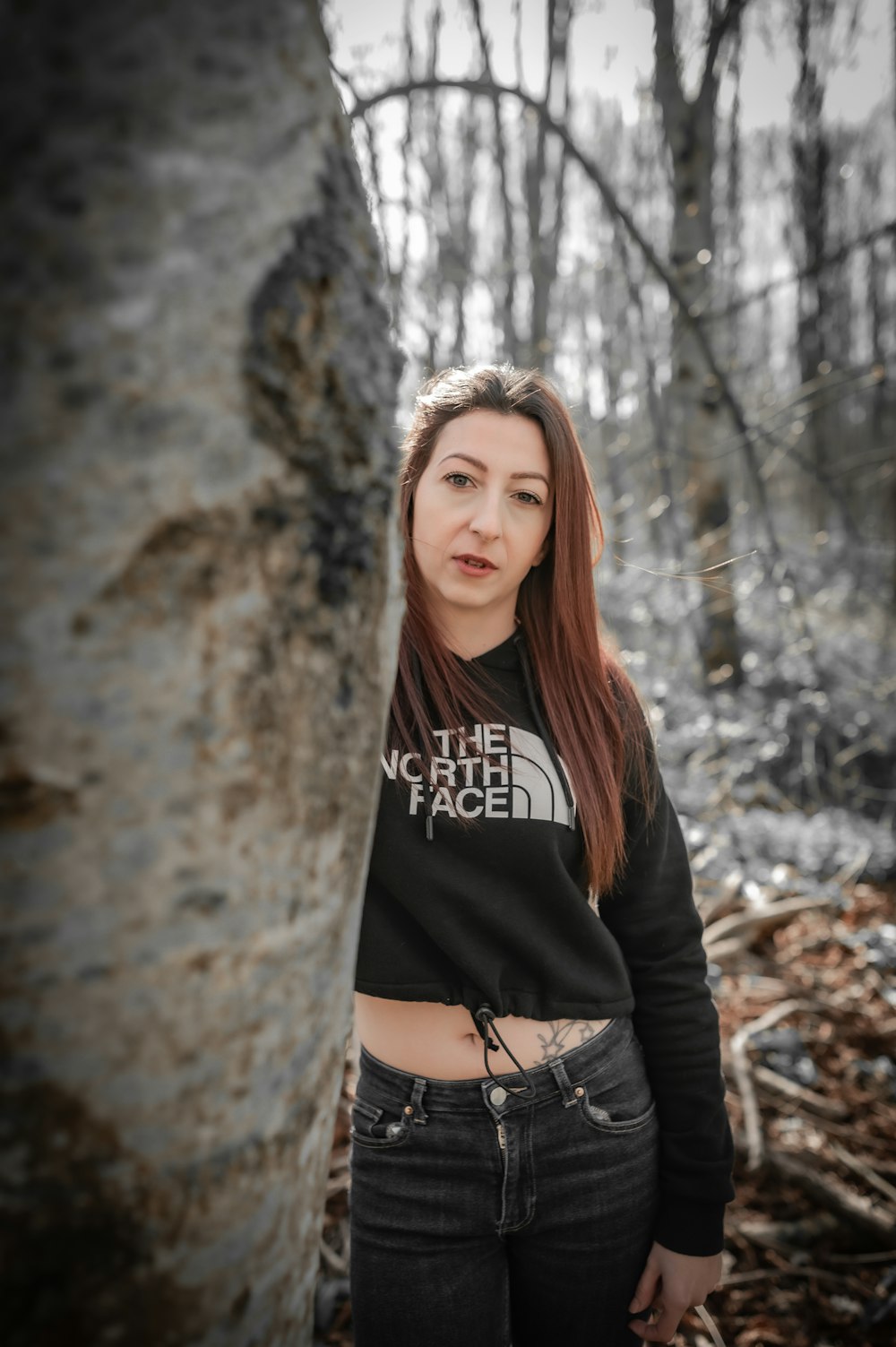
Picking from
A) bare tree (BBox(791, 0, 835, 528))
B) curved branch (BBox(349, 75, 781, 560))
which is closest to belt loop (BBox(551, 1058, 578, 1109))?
curved branch (BBox(349, 75, 781, 560))

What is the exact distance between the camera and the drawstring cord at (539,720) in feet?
5.18

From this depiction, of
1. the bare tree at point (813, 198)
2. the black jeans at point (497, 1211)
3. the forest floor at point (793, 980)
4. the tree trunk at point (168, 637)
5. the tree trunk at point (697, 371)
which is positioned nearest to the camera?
the tree trunk at point (168, 637)

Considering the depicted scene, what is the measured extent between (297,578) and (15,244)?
0.77ft

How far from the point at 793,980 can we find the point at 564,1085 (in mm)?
3278

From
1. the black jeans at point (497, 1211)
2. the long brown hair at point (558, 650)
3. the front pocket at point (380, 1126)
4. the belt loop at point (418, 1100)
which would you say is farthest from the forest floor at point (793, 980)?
the long brown hair at point (558, 650)

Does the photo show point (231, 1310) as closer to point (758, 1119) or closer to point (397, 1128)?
point (397, 1128)

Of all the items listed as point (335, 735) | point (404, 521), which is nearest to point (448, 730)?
point (404, 521)

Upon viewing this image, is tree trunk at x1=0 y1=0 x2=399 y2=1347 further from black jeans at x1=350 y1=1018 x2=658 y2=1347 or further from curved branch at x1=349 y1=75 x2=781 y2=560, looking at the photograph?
curved branch at x1=349 y1=75 x2=781 y2=560

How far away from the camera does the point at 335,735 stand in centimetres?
54

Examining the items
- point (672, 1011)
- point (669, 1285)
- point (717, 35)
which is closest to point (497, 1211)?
point (669, 1285)

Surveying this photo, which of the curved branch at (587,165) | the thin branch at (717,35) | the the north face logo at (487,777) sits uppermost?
the thin branch at (717,35)

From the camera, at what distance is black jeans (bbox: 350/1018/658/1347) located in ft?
4.62

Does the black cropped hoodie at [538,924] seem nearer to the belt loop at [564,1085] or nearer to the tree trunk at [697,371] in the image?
the belt loop at [564,1085]

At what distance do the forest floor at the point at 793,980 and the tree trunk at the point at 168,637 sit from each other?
88.4 inches
